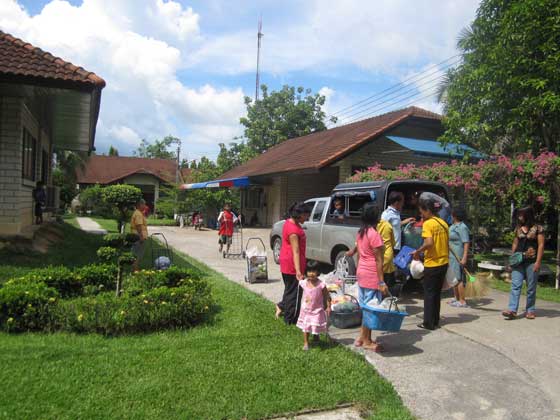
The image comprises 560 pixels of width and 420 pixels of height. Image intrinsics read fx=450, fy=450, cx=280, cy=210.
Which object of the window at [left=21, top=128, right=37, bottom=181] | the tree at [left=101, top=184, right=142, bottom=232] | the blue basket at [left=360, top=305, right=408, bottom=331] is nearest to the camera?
the blue basket at [left=360, top=305, right=408, bottom=331]

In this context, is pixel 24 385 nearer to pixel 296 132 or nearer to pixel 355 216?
pixel 355 216

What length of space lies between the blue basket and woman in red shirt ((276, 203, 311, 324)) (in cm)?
89

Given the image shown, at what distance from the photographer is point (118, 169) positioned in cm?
4369

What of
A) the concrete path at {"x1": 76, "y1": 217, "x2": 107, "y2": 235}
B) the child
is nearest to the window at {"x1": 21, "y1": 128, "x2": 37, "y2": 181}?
the concrete path at {"x1": 76, "y1": 217, "x2": 107, "y2": 235}

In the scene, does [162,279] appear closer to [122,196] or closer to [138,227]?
[138,227]

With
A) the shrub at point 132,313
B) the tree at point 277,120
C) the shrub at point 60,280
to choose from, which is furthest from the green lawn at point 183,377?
the tree at point 277,120

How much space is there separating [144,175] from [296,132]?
553 inches

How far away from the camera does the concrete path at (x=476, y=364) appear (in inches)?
149

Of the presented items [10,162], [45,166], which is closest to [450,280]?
[10,162]

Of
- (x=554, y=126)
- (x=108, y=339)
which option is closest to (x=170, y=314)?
(x=108, y=339)

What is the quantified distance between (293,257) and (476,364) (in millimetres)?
2273

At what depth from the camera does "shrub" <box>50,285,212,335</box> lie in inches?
200

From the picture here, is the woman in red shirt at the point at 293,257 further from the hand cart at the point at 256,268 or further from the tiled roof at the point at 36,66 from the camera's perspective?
the tiled roof at the point at 36,66

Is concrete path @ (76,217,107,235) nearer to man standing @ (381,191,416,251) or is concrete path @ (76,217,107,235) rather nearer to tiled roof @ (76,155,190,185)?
man standing @ (381,191,416,251)
